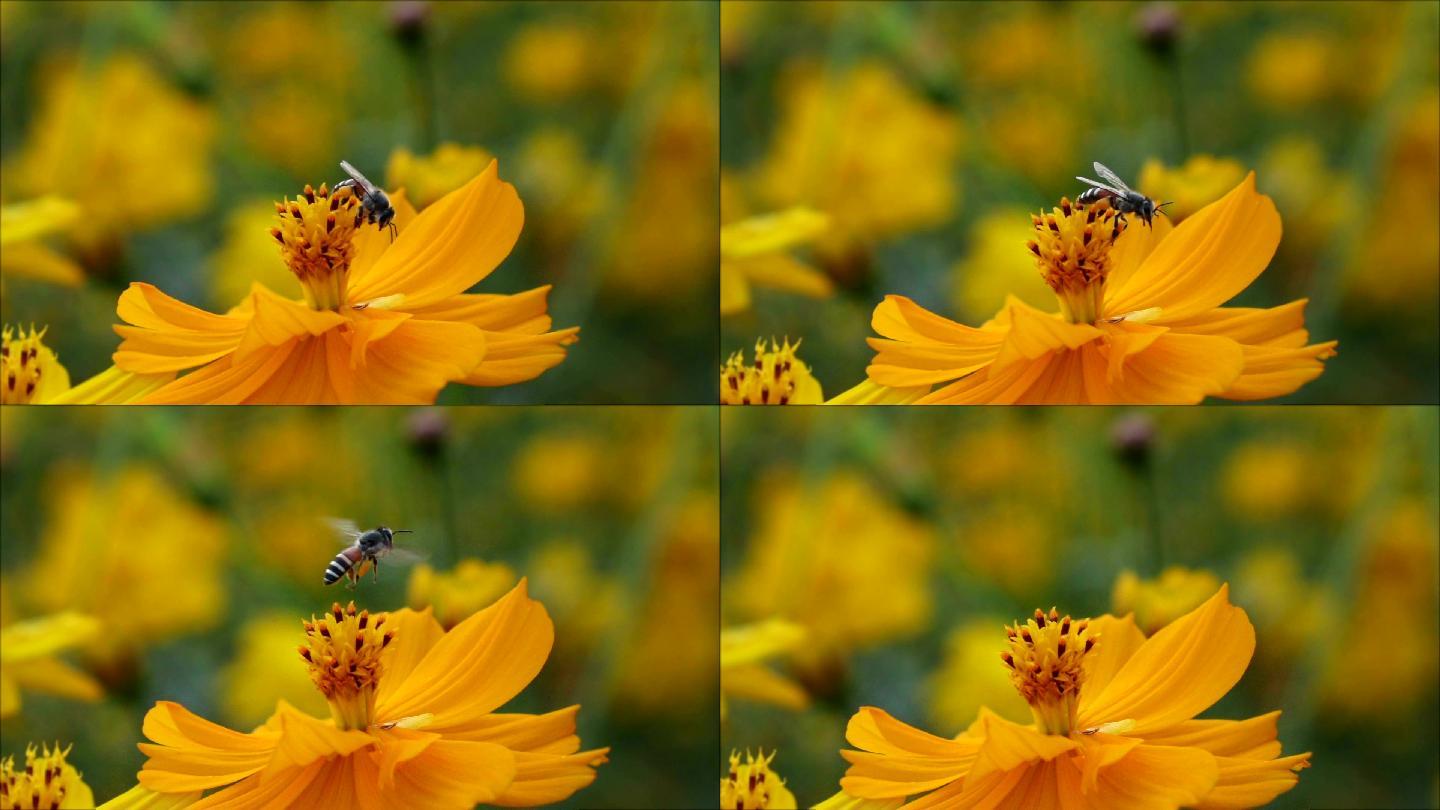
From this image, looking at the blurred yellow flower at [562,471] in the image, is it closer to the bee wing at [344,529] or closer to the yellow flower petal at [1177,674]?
the bee wing at [344,529]

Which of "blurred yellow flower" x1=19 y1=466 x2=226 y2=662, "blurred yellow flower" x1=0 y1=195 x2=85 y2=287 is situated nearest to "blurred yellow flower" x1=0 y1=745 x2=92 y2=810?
"blurred yellow flower" x1=19 y1=466 x2=226 y2=662

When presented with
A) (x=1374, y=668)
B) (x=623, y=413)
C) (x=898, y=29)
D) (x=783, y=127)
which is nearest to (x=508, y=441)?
(x=623, y=413)

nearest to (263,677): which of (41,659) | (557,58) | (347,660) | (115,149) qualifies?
(347,660)

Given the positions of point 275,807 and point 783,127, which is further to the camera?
point 783,127

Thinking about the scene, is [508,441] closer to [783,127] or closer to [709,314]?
[709,314]

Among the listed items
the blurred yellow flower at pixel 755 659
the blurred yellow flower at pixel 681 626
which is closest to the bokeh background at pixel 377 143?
the blurred yellow flower at pixel 681 626

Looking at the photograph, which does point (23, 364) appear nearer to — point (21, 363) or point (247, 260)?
point (21, 363)

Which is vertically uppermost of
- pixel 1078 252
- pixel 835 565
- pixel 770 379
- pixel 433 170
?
pixel 433 170
